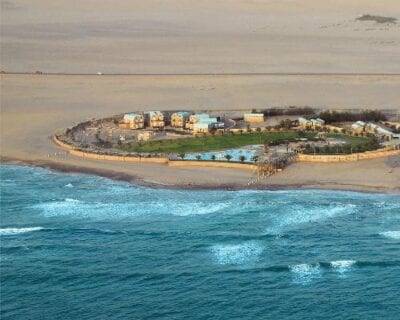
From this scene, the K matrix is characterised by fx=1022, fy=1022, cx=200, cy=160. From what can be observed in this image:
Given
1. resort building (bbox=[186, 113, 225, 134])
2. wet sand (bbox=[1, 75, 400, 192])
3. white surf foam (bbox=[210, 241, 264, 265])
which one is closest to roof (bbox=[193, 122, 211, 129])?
resort building (bbox=[186, 113, 225, 134])

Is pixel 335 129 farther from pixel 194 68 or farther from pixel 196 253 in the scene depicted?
pixel 194 68

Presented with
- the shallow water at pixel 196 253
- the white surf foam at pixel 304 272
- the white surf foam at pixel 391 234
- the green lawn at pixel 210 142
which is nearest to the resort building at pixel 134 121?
the green lawn at pixel 210 142

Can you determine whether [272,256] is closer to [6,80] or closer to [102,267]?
[102,267]

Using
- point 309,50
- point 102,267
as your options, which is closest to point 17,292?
point 102,267

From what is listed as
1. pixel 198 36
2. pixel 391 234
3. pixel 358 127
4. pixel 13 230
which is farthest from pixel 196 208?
pixel 198 36

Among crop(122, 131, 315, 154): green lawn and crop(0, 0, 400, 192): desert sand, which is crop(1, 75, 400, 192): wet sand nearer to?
crop(0, 0, 400, 192): desert sand

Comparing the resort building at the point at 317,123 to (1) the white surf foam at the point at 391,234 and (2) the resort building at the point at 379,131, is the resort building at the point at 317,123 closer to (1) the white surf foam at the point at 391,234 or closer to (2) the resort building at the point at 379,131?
(2) the resort building at the point at 379,131
